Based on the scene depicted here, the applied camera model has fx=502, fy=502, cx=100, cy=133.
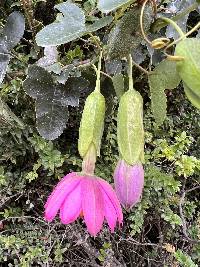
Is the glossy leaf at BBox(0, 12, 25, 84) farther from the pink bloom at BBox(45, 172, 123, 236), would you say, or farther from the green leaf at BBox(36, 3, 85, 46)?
the pink bloom at BBox(45, 172, 123, 236)

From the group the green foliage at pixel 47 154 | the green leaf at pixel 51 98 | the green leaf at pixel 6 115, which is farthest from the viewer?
the green foliage at pixel 47 154

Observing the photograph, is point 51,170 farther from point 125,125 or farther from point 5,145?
point 125,125

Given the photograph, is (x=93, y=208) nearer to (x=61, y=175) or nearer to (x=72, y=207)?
(x=72, y=207)

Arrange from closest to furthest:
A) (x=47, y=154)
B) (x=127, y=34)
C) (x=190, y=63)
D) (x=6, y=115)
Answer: (x=190, y=63) → (x=127, y=34) → (x=6, y=115) → (x=47, y=154)

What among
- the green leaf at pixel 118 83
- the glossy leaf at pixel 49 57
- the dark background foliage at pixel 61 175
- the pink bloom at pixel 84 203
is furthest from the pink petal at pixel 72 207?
the dark background foliage at pixel 61 175

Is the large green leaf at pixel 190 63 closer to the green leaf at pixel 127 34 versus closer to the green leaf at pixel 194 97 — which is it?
the green leaf at pixel 194 97

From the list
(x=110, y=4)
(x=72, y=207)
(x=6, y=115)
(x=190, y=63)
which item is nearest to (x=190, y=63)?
(x=190, y=63)

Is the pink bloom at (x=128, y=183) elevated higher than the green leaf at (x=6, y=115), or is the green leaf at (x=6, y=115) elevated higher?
the green leaf at (x=6, y=115)
